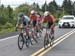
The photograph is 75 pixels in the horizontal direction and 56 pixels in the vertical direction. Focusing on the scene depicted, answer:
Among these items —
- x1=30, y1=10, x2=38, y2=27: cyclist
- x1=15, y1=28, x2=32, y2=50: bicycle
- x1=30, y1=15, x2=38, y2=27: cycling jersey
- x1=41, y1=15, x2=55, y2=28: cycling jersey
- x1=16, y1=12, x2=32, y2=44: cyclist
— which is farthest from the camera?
x1=30, y1=15, x2=38, y2=27: cycling jersey

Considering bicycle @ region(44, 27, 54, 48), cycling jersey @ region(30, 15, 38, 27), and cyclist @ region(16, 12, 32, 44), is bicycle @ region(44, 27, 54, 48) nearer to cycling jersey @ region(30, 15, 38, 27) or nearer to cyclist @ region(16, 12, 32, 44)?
cyclist @ region(16, 12, 32, 44)

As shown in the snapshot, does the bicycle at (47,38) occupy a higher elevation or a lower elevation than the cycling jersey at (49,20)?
lower

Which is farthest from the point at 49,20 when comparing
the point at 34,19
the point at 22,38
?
the point at 34,19

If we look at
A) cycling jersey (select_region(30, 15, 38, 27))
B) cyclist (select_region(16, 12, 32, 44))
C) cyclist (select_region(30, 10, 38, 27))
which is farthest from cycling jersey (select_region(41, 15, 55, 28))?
cycling jersey (select_region(30, 15, 38, 27))

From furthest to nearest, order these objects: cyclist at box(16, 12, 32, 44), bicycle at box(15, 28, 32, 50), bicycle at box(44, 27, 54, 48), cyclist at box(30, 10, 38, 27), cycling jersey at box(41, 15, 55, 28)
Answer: cyclist at box(30, 10, 38, 27) < cycling jersey at box(41, 15, 55, 28) < bicycle at box(44, 27, 54, 48) < bicycle at box(15, 28, 32, 50) < cyclist at box(16, 12, 32, 44)

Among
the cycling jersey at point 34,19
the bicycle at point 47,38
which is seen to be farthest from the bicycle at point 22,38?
the cycling jersey at point 34,19

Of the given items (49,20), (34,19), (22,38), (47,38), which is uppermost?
(49,20)

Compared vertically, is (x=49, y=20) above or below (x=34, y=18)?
above

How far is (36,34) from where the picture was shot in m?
23.1

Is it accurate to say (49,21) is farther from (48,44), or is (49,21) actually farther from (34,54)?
(34,54)

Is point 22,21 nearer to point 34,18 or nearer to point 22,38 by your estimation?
point 22,38

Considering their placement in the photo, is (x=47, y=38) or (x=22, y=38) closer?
(x=22, y=38)

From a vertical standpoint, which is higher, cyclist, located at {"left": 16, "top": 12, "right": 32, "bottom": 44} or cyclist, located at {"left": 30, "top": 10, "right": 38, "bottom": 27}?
cyclist, located at {"left": 16, "top": 12, "right": 32, "bottom": 44}

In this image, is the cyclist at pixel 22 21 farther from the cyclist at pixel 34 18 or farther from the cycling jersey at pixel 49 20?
the cyclist at pixel 34 18
